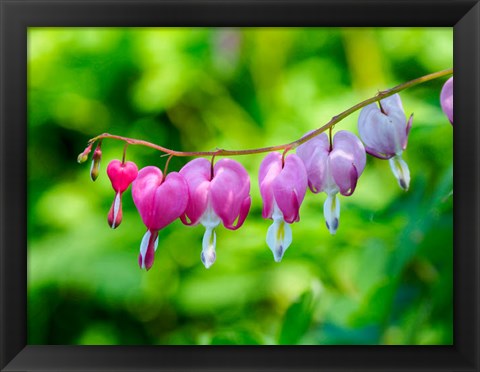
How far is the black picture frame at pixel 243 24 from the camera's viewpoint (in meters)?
1.93

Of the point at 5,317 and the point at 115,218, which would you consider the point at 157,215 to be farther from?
the point at 5,317

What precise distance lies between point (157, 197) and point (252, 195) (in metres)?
0.24

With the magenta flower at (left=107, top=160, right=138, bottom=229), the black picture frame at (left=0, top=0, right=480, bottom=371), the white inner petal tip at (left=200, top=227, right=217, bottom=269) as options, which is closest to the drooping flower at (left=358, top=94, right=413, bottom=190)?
the black picture frame at (left=0, top=0, right=480, bottom=371)

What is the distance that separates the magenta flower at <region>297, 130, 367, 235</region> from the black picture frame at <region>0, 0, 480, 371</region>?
10.6 inches

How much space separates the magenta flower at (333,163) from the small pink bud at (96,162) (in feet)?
1.66

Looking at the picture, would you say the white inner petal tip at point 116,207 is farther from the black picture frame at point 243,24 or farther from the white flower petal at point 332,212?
the white flower petal at point 332,212

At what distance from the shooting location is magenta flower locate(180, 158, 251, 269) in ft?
6.22

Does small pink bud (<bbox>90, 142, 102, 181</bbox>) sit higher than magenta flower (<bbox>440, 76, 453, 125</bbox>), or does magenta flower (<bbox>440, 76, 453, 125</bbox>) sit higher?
magenta flower (<bbox>440, 76, 453, 125</bbox>)

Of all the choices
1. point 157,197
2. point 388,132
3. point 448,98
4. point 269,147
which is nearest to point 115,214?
point 157,197

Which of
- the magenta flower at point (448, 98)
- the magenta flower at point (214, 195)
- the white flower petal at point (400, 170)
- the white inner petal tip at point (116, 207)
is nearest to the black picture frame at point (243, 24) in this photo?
the magenta flower at point (448, 98)

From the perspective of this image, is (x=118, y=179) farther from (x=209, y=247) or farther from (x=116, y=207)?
(x=209, y=247)

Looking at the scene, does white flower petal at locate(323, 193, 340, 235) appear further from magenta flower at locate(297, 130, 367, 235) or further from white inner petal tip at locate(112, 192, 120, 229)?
white inner petal tip at locate(112, 192, 120, 229)

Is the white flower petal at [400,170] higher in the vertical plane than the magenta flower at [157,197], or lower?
higher

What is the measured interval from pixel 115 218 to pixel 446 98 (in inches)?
35.4
